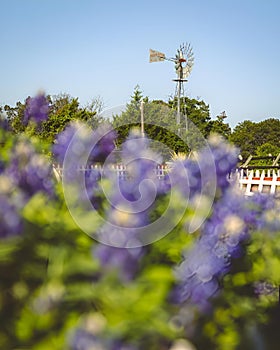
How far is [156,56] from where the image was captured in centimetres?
3697

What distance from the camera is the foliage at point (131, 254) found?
1052mm

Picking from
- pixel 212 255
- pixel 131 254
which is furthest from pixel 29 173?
pixel 212 255

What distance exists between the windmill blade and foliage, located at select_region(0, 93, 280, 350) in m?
36.3

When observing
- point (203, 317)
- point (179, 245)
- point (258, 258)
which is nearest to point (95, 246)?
point (179, 245)

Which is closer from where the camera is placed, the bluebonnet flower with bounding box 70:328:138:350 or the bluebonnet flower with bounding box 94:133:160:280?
the bluebonnet flower with bounding box 70:328:138:350

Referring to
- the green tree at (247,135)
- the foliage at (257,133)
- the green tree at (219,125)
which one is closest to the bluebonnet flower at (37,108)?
the green tree at (219,125)

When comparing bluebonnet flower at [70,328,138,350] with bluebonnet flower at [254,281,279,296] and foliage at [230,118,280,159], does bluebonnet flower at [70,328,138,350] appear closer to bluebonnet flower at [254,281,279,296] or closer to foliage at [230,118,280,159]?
bluebonnet flower at [254,281,279,296]

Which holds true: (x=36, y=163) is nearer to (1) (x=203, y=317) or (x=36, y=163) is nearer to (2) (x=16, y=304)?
(2) (x=16, y=304)

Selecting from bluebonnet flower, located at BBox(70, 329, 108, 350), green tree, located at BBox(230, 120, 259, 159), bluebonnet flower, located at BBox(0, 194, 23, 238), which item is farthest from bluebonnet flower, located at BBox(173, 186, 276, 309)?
green tree, located at BBox(230, 120, 259, 159)

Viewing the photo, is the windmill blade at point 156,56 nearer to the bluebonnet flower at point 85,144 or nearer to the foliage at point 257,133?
the foliage at point 257,133

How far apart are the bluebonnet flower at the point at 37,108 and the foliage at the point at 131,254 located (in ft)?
1.45

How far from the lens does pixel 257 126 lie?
49938mm

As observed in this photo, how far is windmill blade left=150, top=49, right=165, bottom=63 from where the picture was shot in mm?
36906

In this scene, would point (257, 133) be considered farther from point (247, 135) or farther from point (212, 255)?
point (212, 255)
